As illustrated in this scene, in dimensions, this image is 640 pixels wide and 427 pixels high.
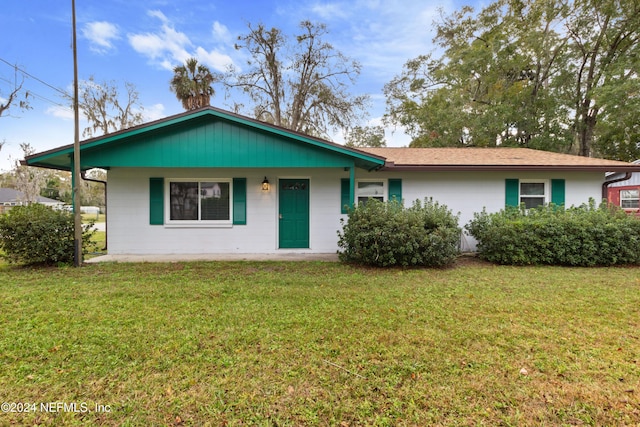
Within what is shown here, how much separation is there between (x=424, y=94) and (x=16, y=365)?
20.5m

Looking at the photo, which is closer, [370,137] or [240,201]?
[240,201]

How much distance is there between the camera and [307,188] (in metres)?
8.31

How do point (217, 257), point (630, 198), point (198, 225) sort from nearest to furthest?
point (217, 257) < point (198, 225) < point (630, 198)

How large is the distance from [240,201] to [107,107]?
67.4 feet

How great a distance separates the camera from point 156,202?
795 cm

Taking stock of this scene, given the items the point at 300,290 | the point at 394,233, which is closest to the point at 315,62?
the point at 394,233

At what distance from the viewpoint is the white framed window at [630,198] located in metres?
13.8

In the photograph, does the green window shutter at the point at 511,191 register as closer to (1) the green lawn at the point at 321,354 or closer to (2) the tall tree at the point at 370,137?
(1) the green lawn at the point at 321,354

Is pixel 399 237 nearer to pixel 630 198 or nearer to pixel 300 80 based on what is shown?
pixel 630 198

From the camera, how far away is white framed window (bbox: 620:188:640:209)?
13.8 m

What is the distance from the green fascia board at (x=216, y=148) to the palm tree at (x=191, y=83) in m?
10.9

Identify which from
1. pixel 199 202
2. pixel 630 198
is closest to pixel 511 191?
pixel 199 202

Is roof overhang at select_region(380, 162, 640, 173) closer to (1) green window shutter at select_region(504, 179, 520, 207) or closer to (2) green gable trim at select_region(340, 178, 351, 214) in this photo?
(1) green window shutter at select_region(504, 179, 520, 207)

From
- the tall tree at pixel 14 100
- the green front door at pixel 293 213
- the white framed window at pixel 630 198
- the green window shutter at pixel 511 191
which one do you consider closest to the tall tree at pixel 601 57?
the white framed window at pixel 630 198
